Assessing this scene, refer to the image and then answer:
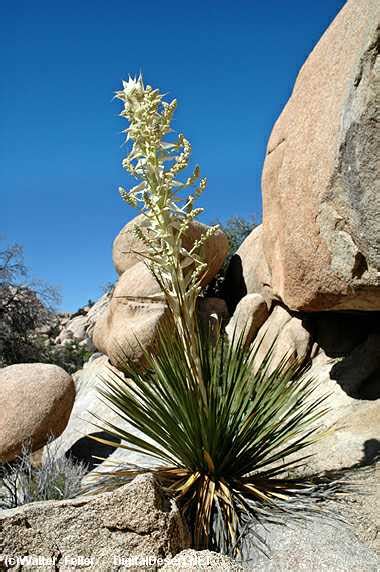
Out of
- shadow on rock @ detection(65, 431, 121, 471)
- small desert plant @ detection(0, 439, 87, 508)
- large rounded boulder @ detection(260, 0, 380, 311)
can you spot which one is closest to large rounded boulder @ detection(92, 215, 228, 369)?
shadow on rock @ detection(65, 431, 121, 471)

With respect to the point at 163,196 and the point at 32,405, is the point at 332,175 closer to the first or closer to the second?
the point at 163,196

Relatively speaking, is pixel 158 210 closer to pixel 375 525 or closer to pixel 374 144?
pixel 374 144

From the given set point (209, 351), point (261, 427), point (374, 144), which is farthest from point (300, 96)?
point (261, 427)

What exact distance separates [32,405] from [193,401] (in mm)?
4510

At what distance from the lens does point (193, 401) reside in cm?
424

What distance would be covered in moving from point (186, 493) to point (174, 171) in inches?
101

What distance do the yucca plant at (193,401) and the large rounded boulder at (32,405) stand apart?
350 centimetres

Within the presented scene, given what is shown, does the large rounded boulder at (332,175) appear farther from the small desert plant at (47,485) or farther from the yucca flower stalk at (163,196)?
the small desert plant at (47,485)

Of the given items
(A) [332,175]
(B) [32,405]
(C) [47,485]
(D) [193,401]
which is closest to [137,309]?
(B) [32,405]

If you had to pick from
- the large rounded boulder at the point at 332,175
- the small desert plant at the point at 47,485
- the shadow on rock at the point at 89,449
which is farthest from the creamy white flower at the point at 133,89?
the shadow on rock at the point at 89,449

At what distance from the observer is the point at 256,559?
3.69 meters

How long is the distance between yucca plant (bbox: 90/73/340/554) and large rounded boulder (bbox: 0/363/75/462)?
11.5 feet

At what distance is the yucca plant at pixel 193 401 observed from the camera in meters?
4.08

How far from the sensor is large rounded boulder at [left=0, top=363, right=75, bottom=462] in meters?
7.72
